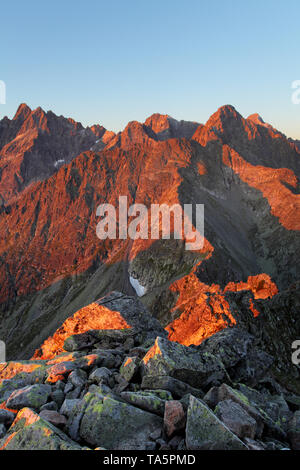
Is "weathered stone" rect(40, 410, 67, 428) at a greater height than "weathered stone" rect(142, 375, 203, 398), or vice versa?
"weathered stone" rect(142, 375, 203, 398)

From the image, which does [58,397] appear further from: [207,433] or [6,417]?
[207,433]

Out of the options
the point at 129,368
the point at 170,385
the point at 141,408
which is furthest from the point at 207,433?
the point at 129,368

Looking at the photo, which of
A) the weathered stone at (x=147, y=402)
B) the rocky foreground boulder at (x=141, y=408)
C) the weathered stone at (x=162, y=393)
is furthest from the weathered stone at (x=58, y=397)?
the weathered stone at (x=162, y=393)

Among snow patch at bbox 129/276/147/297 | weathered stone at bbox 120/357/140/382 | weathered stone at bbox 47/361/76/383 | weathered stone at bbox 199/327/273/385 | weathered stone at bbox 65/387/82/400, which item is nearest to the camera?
weathered stone at bbox 65/387/82/400

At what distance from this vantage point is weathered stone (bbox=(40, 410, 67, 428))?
949 centimetres

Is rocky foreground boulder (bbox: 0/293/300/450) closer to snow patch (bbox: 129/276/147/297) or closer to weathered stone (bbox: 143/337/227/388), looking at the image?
weathered stone (bbox: 143/337/227/388)

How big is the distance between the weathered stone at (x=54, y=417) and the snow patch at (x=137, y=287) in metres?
128

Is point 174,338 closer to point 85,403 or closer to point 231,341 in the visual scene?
point 231,341

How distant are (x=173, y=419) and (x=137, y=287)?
445ft

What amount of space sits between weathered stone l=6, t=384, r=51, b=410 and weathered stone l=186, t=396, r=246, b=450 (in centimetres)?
516

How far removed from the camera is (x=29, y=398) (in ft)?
36.1

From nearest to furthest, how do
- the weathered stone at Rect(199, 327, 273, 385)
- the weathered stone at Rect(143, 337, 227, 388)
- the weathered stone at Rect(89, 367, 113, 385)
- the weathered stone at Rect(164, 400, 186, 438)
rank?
the weathered stone at Rect(164, 400, 186, 438) → the weathered stone at Rect(89, 367, 113, 385) → the weathered stone at Rect(143, 337, 227, 388) → the weathered stone at Rect(199, 327, 273, 385)

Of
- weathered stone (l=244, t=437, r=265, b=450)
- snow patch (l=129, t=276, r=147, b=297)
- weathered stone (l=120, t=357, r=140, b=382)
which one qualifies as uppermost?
weathered stone (l=120, t=357, r=140, b=382)

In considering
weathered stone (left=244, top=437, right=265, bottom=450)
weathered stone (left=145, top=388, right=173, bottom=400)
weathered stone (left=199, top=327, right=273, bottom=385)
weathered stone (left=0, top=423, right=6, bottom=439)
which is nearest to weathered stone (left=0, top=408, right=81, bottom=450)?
weathered stone (left=0, top=423, right=6, bottom=439)
